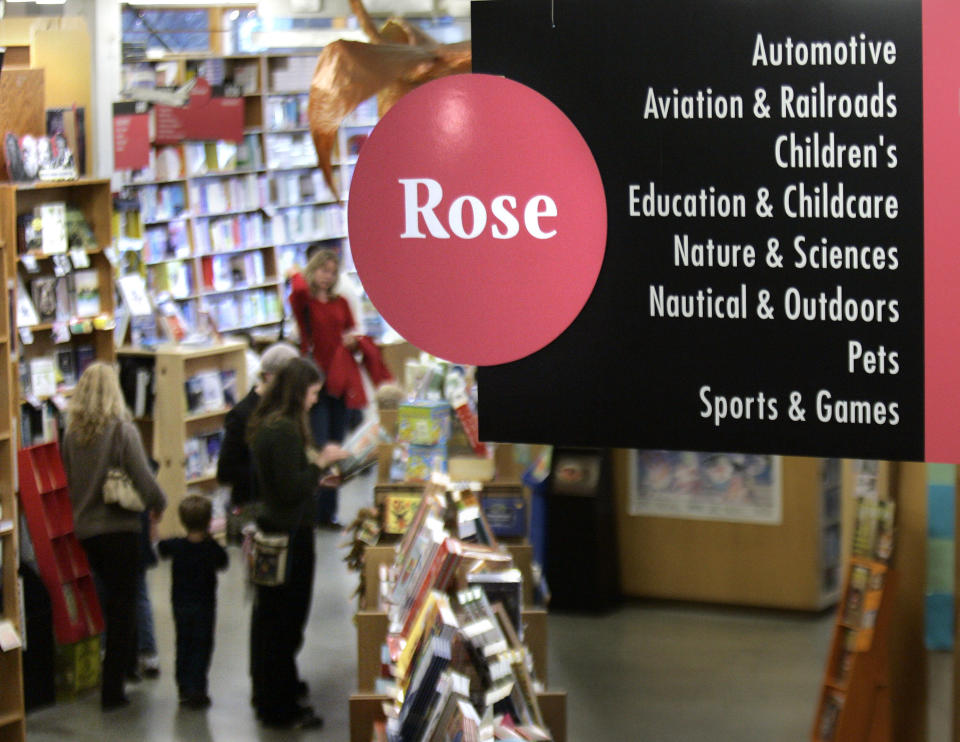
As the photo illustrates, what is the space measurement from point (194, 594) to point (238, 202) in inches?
215

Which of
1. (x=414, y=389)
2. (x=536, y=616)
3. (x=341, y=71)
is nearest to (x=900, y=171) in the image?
(x=341, y=71)

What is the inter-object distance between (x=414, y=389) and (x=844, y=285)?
4.79 meters

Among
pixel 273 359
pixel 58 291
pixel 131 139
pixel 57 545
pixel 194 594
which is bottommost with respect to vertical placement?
pixel 194 594

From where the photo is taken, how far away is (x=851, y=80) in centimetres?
209

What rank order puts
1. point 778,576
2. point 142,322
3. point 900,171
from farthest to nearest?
point 142,322
point 778,576
point 900,171

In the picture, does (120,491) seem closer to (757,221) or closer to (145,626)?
(145,626)

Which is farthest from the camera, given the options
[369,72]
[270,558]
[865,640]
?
[270,558]

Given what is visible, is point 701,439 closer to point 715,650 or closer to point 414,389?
point 414,389

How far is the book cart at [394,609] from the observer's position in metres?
4.42

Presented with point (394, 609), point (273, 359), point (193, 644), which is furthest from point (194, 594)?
point (394, 609)

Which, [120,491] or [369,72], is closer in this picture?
[369,72]

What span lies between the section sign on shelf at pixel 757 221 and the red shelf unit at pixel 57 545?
4723mm

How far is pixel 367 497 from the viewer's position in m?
10.2

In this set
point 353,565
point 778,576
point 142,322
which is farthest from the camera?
point 142,322
